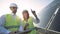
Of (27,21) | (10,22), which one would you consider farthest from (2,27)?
(27,21)

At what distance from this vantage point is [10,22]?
1.24 meters

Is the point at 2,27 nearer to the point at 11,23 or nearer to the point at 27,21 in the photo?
the point at 11,23

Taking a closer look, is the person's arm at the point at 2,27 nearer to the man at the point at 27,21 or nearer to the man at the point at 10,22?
the man at the point at 10,22

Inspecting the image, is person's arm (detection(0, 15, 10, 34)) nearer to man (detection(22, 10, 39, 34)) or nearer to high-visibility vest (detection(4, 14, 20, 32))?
high-visibility vest (detection(4, 14, 20, 32))

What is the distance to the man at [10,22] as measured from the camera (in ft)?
3.93

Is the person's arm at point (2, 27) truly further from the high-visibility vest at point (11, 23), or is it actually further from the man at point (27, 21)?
the man at point (27, 21)

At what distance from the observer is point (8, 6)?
Result: 52.5 inches

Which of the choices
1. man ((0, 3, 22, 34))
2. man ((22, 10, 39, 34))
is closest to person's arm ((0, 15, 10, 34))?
man ((0, 3, 22, 34))

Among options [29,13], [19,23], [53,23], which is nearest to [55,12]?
[53,23]

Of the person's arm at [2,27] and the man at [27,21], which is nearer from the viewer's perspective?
the person's arm at [2,27]

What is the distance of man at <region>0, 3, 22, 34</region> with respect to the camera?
1.20m

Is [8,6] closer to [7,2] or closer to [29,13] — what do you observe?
[7,2]

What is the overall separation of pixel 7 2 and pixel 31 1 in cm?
21

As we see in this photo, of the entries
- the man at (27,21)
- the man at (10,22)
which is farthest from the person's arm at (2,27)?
the man at (27,21)
